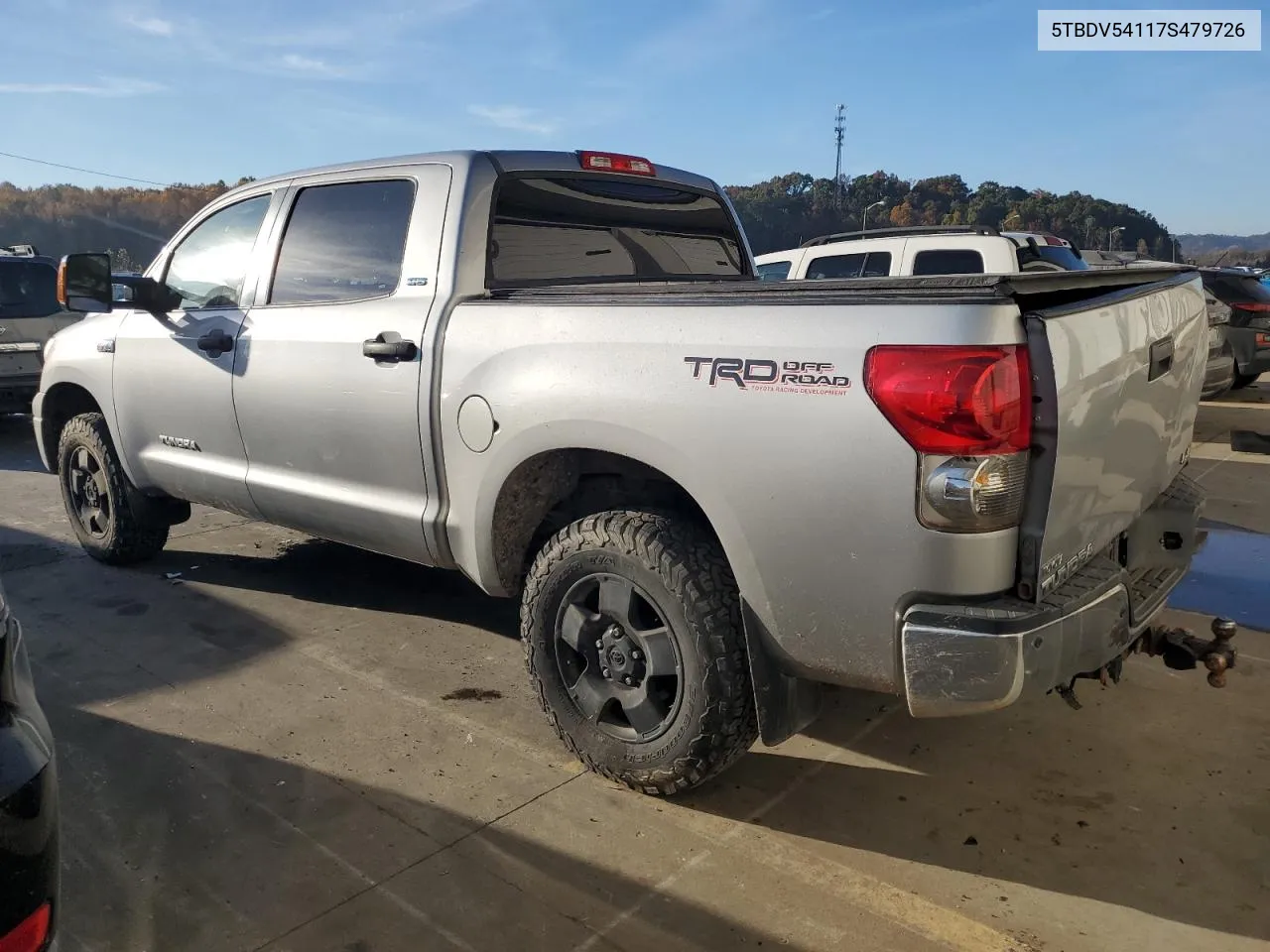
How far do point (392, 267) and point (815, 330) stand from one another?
6.16 ft

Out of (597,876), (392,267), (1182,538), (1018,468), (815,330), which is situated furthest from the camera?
(392,267)

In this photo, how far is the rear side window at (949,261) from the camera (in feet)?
28.2

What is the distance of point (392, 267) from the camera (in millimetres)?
3639

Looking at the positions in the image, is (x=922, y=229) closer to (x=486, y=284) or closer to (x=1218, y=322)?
(x=1218, y=322)

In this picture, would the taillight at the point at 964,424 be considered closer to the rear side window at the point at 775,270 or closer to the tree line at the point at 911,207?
the rear side window at the point at 775,270

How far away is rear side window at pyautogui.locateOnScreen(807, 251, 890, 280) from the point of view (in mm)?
9422

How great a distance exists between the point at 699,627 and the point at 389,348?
5.02 ft

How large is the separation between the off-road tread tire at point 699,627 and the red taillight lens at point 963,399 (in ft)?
2.49

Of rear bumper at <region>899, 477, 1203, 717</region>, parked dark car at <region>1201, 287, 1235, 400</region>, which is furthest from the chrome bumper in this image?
parked dark car at <region>1201, 287, 1235, 400</region>

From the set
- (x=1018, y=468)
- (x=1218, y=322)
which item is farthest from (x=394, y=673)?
(x=1218, y=322)

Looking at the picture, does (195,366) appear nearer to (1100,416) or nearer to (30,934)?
(30,934)

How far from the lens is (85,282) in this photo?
14.6 feet

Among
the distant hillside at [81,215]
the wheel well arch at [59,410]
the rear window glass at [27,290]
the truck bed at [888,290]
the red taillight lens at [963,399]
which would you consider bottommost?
Result: the wheel well arch at [59,410]

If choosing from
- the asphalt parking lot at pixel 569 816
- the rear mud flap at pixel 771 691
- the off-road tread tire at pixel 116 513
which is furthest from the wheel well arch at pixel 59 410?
the rear mud flap at pixel 771 691
